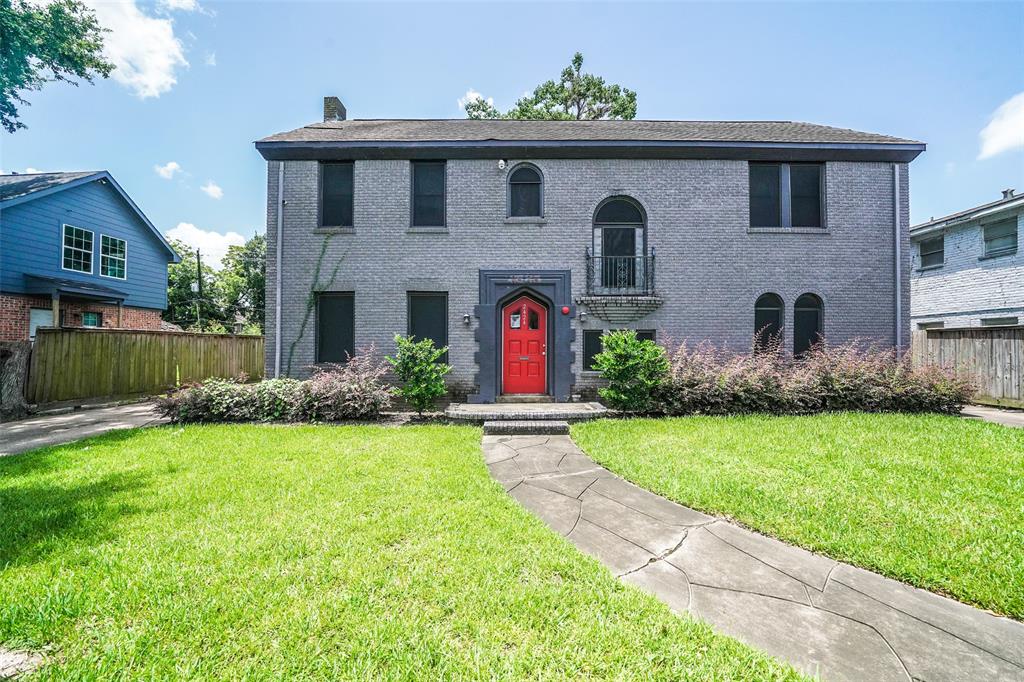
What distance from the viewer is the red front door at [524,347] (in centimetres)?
909

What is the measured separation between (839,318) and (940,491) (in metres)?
6.74

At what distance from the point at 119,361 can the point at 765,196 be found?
16.8 meters

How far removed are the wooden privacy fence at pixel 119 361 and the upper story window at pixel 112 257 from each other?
21.0 ft

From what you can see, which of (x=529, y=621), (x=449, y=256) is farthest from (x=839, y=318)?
(x=529, y=621)

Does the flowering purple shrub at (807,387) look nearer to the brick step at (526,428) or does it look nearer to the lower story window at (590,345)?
the lower story window at (590,345)

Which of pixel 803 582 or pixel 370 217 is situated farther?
pixel 370 217

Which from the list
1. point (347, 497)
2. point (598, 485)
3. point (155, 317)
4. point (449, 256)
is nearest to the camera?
point (347, 497)

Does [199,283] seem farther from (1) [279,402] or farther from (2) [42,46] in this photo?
(1) [279,402]

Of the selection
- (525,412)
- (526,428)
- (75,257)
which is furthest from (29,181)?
(526,428)

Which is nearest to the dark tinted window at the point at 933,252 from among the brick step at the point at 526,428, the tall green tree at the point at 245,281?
the brick step at the point at 526,428

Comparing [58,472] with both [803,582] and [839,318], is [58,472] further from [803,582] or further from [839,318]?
[839,318]

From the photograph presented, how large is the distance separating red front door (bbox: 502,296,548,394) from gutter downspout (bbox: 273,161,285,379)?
17.4 feet

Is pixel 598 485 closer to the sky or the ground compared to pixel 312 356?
closer to the ground

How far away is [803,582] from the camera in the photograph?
8.52 feet
